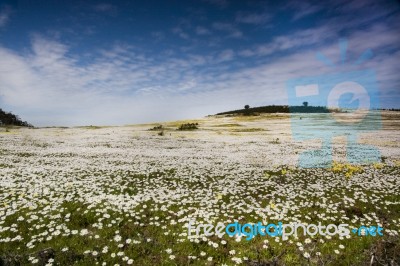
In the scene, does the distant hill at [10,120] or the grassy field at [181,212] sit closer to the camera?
the grassy field at [181,212]

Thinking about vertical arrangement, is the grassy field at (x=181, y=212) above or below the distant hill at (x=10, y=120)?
below

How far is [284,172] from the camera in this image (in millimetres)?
22516

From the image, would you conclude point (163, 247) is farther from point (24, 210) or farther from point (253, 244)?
point (24, 210)

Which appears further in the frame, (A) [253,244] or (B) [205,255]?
(A) [253,244]

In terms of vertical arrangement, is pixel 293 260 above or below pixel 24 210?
below

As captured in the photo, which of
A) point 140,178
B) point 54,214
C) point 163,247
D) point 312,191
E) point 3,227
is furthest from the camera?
point 140,178

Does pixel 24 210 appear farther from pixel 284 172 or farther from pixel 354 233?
pixel 284 172

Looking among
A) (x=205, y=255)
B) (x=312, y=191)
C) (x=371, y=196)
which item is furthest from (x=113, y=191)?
(x=371, y=196)

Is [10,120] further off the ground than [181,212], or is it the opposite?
[10,120]

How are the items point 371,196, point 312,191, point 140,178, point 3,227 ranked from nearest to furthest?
point 3,227, point 371,196, point 312,191, point 140,178

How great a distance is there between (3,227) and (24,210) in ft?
6.02

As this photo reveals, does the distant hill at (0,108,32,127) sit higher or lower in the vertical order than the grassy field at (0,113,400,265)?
higher

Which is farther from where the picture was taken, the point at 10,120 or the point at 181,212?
the point at 10,120

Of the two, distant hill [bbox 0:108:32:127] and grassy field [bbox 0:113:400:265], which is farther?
distant hill [bbox 0:108:32:127]
